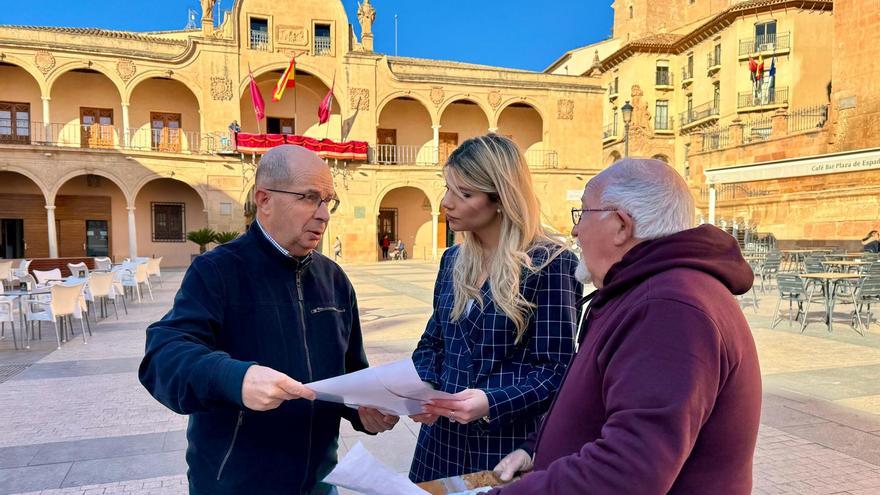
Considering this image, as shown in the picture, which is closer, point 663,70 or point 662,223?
point 662,223

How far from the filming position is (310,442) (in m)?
1.57

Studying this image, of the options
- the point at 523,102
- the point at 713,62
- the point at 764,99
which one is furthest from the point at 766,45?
the point at 523,102

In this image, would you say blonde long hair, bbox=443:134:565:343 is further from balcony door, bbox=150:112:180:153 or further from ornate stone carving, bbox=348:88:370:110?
balcony door, bbox=150:112:180:153

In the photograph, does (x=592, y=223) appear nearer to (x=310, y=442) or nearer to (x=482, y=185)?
(x=482, y=185)

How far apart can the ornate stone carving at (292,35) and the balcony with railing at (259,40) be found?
19.2 inches

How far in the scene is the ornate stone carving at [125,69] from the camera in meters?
20.9

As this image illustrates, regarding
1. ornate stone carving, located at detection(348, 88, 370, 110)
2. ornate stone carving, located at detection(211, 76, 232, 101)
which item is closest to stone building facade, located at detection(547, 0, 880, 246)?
ornate stone carving, located at detection(348, 88, 370, 110)

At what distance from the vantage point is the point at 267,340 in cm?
153

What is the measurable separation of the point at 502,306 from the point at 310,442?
0.71 m

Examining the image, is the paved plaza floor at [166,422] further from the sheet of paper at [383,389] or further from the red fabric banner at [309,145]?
the red fabric banner at [309,145]

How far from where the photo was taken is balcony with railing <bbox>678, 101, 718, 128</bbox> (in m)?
36.6

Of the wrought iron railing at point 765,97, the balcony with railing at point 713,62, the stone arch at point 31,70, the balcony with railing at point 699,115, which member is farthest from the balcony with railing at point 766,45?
the stone arch at point 31,70

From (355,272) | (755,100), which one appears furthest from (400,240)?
(755,100)

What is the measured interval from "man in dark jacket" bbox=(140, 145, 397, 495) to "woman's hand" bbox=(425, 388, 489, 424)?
0.24 meters
